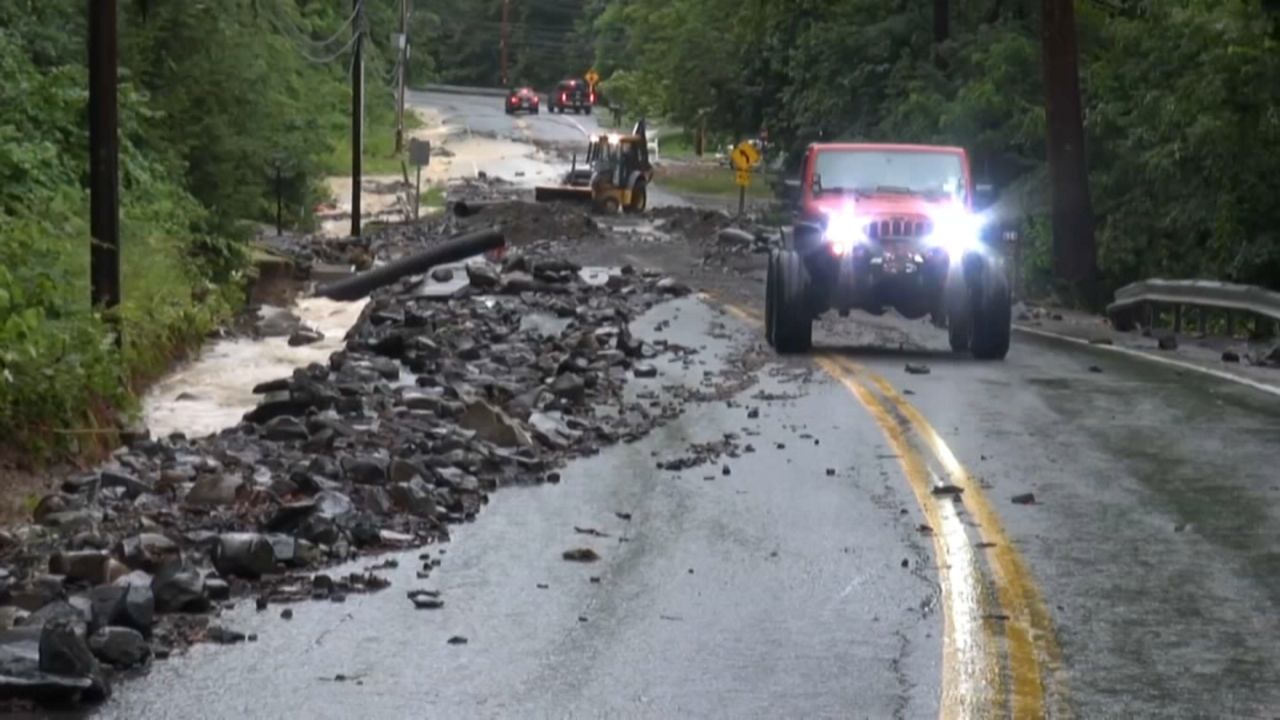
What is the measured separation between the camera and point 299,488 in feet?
42.0

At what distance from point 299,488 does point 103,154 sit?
24.0 feet

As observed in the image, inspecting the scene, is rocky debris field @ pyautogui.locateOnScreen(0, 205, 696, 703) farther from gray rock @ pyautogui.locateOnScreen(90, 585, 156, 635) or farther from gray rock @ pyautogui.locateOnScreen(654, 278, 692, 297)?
gray rock @ pyautogui.locateOnScreen(654, 278, 692, 297)

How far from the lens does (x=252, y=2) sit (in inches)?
1647

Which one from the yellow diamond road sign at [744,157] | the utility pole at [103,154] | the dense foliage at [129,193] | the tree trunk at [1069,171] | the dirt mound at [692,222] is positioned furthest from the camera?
the yellow diamond road sign at [744,157]

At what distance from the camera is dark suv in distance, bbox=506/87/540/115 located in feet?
408

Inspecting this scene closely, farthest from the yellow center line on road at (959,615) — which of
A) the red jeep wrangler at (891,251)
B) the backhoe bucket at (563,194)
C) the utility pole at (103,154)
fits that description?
the backhoe bucket at (563,194)

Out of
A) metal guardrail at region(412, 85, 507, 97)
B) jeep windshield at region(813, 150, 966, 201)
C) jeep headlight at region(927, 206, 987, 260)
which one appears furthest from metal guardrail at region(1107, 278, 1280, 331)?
metal guardrail at region(412, 85, 507, 97)

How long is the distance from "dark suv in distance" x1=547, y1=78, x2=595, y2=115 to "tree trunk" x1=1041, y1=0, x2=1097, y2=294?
98184 millimetres

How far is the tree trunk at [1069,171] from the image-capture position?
112ft

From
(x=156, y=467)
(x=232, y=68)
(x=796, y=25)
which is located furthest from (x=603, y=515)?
(x=796, y=25)

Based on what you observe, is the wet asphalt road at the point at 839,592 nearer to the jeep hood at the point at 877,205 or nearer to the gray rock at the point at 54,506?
the gray rock at the point at 54,506

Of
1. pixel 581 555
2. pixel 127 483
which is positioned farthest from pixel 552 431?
pixel 581 555

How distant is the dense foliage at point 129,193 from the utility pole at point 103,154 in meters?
0.26

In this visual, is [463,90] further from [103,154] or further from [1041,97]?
[103,154]
